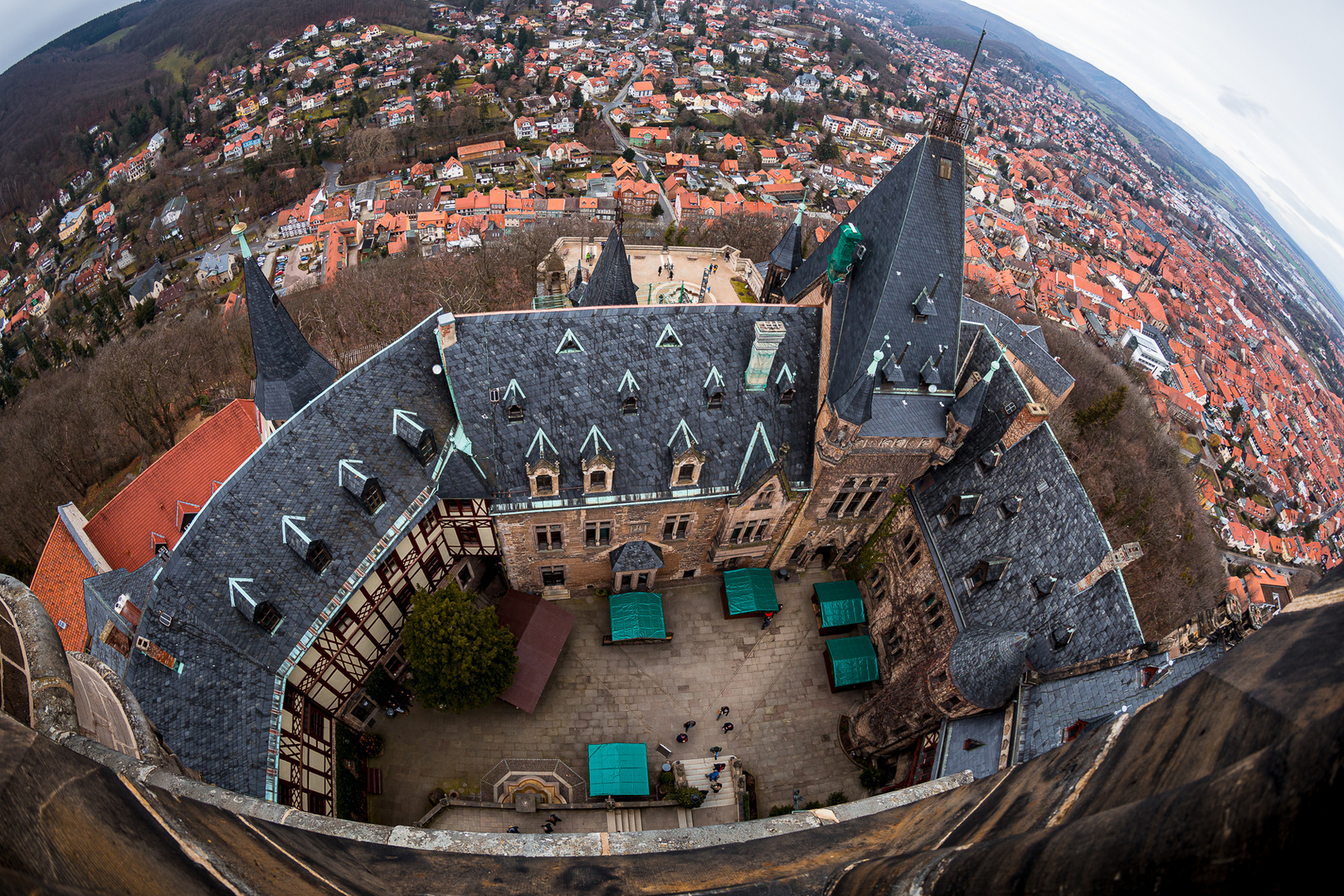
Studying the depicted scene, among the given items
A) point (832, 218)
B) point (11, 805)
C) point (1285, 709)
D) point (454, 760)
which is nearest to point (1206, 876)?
point (1285, 709)

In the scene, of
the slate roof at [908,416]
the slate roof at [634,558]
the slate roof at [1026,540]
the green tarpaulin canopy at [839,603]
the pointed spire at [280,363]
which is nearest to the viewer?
the slate roof at [1026,540]

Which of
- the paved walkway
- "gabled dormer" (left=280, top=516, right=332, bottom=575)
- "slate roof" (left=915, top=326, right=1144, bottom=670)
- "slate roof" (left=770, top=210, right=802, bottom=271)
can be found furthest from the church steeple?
"slate roof" (left=915, top=326, right=1144, bottom=670)

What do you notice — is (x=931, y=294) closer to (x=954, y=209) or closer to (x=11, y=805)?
(x=954, y=209)

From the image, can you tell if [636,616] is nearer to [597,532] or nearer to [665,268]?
[597,532]

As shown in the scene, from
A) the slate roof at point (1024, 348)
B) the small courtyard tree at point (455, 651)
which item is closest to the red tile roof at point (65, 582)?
the small courtyard tree at point (455, 651)

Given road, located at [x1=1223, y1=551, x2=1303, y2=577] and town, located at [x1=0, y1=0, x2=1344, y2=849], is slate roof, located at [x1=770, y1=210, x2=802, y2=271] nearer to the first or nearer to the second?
town, located at [x1=0, y1=0, x2=1344, y2=849]

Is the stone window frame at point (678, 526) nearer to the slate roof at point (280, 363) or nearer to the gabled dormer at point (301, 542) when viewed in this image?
the gabled dormer at point (301, 542)

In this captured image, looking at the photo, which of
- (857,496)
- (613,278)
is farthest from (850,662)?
(613,278)
